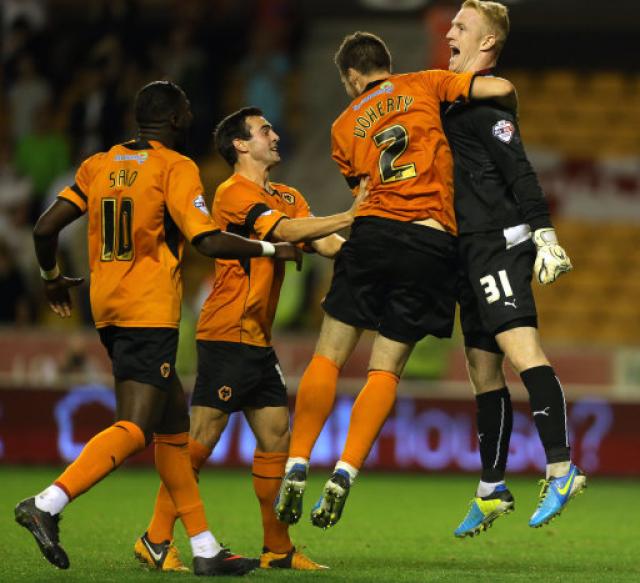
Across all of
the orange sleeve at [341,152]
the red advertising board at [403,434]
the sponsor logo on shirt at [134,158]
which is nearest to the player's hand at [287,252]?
the orange sleeve at [341,152]

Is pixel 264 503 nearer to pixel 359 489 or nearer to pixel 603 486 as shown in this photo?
pixel 359 489

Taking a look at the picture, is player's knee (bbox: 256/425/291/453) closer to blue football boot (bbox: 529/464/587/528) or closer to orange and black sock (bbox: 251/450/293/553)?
orange and black sock (bbox: 251/450/293/553)

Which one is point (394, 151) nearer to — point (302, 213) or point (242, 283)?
point (302, 213)

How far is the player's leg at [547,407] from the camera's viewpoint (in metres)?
5.52

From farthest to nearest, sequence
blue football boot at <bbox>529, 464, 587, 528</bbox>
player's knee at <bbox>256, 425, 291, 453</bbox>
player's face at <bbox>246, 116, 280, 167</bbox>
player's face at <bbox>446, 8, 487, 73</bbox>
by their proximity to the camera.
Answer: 1. player's face at <bbox>246, 116, 280, 167</bbox>
2. player's knee at <bbox>256, 425, 291, 453</bbox>
3. player's face at <bbox>446, 8, 487, 73</bbox>
4. blue football boot at <bbox>529, 464, 587, 528</bbox>

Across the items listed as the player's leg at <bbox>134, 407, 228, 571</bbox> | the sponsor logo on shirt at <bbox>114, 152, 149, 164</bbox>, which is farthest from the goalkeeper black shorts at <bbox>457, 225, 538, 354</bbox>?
the sponsor logo on shirt at <bbox>114, 152, 149, 164</bbox>

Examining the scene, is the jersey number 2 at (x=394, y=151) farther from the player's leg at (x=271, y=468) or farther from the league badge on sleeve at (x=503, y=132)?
the player's leg at (x=271, y=468)

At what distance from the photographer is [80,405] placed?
11297 millimetres

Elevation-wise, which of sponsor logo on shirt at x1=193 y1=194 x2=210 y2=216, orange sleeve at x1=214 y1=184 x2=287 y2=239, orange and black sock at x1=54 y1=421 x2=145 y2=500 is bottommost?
orange and black sock at x1=54 y1=421 x2=145 y2=500

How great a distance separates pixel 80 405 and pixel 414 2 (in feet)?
20.0

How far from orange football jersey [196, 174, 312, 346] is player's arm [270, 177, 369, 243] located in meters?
0.13

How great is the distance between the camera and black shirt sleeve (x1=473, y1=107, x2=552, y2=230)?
18.7 ft

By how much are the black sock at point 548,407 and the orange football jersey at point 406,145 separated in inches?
27.4

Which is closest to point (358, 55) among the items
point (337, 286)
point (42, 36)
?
point (337, 286)
